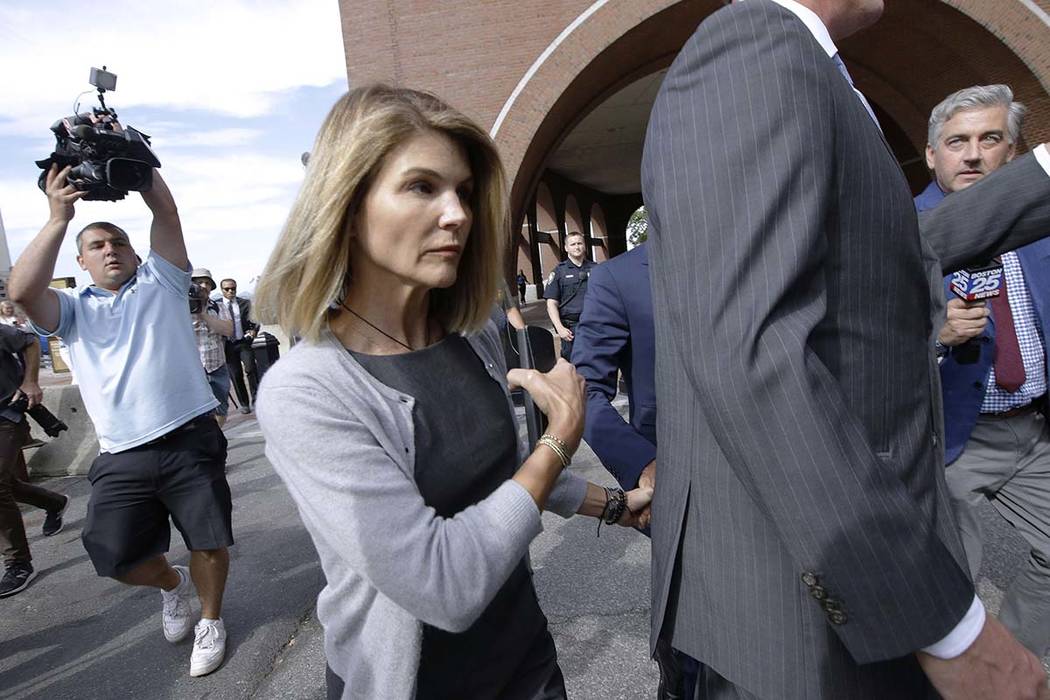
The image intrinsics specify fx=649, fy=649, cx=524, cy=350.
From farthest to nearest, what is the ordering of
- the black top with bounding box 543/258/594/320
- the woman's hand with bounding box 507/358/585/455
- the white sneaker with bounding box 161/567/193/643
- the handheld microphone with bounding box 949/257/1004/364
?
the black top with bounding box 543/258/594/320, the white sneaker with bounding box 161/567/193/643, the handheld microphone with bounding box 949/257/1004/364, the woman's hand with bounding box 507/358/585/455

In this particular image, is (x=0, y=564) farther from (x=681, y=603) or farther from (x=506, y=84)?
(x=506, y=84)

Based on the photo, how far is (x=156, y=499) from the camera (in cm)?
324

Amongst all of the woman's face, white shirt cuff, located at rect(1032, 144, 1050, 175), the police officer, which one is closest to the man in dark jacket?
the police officer

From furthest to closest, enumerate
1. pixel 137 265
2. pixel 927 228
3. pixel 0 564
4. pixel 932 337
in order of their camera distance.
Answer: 1. pixel 0 564
2. pixel 137 265
3. pixel 927 228
4. pixel 932 337

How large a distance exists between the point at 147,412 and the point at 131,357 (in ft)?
0.95

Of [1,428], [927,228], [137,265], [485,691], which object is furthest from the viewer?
[1,428]

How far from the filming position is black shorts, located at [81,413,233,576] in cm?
312

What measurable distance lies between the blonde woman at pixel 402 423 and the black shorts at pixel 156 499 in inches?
87.2

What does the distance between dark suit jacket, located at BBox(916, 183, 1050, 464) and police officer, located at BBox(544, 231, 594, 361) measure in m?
5.63

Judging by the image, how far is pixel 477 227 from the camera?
159 centimetres

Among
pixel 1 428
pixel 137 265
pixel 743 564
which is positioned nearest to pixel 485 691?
pixel 743 564

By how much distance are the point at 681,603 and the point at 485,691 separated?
492mm

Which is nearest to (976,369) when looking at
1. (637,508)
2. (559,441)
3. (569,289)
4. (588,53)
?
(637,508)

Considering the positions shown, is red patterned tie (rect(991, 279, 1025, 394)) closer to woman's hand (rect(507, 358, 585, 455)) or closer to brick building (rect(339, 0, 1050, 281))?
woman's hand (rect(507, 358, 585, 455))
